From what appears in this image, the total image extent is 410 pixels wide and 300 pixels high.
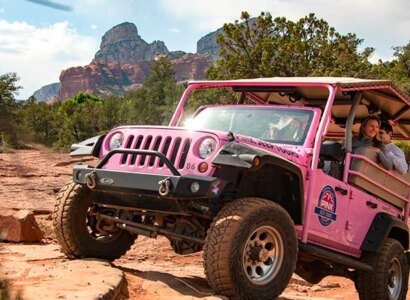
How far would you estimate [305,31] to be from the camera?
3183cm

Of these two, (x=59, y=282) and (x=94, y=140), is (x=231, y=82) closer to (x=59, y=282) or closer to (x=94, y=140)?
(x=94, y=140)

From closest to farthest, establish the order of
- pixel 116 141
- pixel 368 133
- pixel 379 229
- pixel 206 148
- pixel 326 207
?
pixel 206 148, pixel 116 141, pixel 326 207, pixel 379 229, pixel 368 133

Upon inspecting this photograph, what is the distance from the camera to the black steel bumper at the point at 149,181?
4.21m

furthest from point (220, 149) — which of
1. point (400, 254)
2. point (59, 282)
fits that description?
point (400, 254)

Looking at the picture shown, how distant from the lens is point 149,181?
4.39 meters

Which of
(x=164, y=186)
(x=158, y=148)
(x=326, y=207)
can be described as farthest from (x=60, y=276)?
(x=326, y=207)

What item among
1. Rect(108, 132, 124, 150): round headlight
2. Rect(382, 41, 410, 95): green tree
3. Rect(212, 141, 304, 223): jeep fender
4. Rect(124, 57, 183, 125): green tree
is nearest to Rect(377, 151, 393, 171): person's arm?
Rect(212, 141, 304, 223): jeep fender

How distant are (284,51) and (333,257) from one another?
2547cm

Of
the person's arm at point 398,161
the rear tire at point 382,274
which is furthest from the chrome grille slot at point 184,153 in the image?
the person's arm at point 398,161

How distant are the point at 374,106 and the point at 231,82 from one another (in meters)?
1.81

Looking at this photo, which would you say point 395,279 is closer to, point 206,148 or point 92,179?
point 206,148

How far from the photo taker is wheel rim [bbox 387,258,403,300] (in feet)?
21.0

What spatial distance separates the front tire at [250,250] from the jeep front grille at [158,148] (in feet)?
1.78

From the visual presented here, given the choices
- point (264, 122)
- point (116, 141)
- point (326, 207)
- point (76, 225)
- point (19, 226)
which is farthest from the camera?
point (19, 226)
